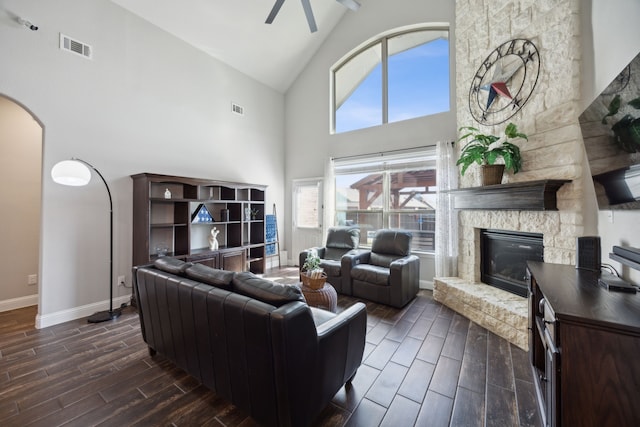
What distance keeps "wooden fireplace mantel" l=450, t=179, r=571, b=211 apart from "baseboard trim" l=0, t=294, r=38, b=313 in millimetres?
5876

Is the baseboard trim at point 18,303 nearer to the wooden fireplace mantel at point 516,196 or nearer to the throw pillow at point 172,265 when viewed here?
the throw pillow at point 172,265

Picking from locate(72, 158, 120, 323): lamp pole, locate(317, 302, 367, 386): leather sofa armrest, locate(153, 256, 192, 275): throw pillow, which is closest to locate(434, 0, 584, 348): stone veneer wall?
locate(317, 302, 367, 386): leather sofa armrest

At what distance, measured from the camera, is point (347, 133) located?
5.06 m

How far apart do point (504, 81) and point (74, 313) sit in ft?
19.1

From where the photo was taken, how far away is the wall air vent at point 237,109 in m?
4.96

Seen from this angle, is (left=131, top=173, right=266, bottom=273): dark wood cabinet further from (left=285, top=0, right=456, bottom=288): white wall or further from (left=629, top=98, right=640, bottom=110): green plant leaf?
(left=629, top=98, right=640, bottom=110): green plant leaf

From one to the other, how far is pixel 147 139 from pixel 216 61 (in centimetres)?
204

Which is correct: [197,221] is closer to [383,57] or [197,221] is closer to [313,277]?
[313,277]

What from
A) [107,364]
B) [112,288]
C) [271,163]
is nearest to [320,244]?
[271,163]

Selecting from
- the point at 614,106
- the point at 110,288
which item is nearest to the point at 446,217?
the point at 614,106

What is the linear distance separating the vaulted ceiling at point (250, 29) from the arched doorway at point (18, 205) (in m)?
A: 2.10

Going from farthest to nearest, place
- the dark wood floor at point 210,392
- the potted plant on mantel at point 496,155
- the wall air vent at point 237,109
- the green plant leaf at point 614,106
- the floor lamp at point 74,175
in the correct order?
1. the wall air vent at point 237,109
2. the potted plant on mantel at point 496,155
3. the floor lamp at point 74,175
4. the dark wood floor at point 210,392
5. the green plant leaf at point 614,106

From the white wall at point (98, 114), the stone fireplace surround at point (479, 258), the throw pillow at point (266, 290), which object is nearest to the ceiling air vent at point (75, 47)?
the white wall at point (98, 114)

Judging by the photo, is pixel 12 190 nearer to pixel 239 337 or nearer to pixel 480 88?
pixel 239 337
